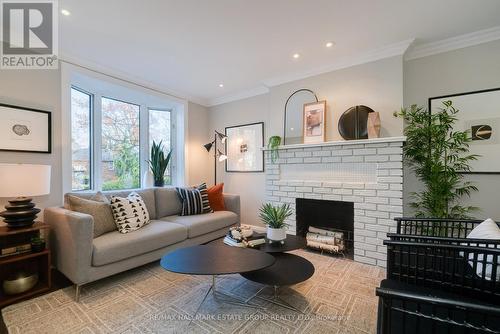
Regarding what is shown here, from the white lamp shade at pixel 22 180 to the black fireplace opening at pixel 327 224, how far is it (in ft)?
9.25

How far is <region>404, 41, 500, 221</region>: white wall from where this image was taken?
7.72 feet

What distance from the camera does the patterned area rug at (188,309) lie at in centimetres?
160

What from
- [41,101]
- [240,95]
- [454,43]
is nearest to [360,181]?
[454,43]

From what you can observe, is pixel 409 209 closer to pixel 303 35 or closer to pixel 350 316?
pixel 350 316

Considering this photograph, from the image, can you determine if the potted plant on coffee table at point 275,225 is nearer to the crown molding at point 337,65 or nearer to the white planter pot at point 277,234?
the white planter pot at point 277,234

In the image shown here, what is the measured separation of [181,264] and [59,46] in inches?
108

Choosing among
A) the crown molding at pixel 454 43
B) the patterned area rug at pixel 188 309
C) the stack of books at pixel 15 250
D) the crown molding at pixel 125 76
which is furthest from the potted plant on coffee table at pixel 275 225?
the crown molding at pixel 125 76

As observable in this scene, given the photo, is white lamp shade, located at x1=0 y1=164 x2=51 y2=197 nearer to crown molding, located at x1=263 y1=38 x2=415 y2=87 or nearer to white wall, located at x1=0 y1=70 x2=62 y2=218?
white wall, located at x1=0 y1=70 x2=62 y2=218

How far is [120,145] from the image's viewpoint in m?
3.69

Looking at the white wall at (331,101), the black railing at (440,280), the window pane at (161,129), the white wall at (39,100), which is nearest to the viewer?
the black railing at (440,280)

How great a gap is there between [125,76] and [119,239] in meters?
2.32

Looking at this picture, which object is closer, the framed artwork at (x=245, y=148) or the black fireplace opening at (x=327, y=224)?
the black fireplace opening at (x=327, y=224)

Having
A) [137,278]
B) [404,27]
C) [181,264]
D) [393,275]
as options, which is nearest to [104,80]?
[137,278]

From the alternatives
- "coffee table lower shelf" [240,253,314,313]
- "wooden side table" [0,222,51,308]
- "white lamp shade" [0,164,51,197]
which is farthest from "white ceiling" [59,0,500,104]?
"coffee table lower shelf" [240,253,314,313]
